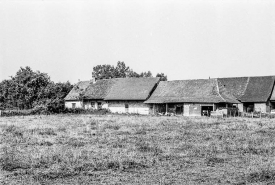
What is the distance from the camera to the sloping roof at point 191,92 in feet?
131

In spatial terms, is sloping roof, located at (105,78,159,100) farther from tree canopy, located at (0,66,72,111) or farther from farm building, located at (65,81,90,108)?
tree canopy, located at (0,66,72,111)

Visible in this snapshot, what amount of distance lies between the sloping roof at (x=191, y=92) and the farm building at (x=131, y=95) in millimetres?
1168

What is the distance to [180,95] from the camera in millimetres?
43250

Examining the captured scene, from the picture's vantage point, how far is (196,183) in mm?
7793

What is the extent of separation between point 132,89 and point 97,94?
5.93 meters

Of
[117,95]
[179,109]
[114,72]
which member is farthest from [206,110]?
[114,72]

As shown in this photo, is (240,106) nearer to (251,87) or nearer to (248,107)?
(248,107)

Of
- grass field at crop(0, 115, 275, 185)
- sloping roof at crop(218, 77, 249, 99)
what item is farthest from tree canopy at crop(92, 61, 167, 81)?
grass field at crop(0, 115, 275, 185)

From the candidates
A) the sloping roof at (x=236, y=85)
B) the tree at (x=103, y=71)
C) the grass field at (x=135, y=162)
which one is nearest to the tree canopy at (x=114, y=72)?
the tree at (x=103, y=71)

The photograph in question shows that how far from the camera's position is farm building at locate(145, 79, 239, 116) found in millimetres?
39469

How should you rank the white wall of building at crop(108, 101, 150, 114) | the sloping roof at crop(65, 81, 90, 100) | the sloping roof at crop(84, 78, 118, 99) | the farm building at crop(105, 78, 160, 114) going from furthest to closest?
1. the sloping roof at crop(65, 81, 90, 100)
2. the sloping roof at crop(84, 78, 118, 99)
3. the farm building at crop(105, 78, 160, 114)
4. the white wall of building at crop(108, 101, 150, 114)

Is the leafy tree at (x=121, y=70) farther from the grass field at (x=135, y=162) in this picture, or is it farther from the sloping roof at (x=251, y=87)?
the grass field at (x=135, y=162)

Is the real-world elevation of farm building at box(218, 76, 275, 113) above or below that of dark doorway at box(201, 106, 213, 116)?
above

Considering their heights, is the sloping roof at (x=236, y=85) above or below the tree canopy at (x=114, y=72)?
below
